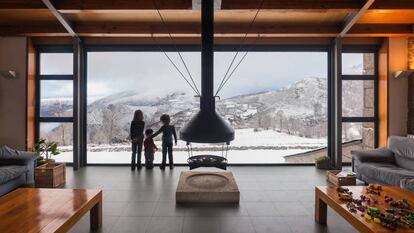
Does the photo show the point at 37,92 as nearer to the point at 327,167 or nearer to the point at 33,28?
the point at 33,28

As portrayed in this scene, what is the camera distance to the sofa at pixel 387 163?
14.4ft

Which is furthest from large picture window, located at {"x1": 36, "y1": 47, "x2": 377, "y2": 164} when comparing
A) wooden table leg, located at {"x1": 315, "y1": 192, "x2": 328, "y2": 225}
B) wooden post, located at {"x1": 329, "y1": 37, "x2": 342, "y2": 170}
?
wooden table leg, located at {"x1": 315, "y1": 192, "x2": 328, "y2": 225}

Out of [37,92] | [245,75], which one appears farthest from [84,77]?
[245,75]

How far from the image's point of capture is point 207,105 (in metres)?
4.21

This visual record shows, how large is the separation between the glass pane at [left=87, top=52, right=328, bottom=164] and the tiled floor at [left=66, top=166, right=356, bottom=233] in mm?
1112

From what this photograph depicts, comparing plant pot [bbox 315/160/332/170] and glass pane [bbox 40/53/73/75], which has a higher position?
glass pane [bbox 40/53/73/75]

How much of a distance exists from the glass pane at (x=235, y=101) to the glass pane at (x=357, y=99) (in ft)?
1.51

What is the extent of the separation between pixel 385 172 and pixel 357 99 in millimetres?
2772

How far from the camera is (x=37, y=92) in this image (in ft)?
21.9

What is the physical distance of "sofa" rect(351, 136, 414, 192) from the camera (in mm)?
4388

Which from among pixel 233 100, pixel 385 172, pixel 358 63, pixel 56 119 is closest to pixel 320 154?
pixel 358 63

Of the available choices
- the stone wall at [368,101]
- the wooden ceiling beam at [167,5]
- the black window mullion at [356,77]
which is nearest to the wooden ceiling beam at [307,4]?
the wooden ceiling beam at [167,5]

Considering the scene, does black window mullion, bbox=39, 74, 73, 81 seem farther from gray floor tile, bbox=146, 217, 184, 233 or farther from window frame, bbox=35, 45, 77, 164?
gray floor tile, bbox=146, 217, 184, 233

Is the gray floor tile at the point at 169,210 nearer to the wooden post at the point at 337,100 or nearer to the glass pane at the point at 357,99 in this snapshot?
the wooden post at the point at 337,100
